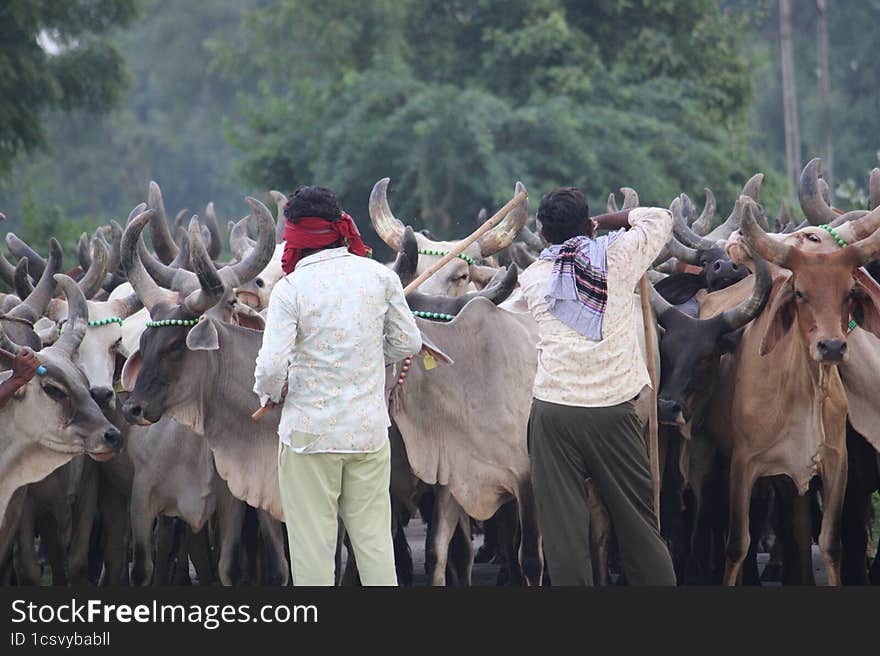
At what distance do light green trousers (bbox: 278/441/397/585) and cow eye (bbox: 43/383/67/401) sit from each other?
5.28ft

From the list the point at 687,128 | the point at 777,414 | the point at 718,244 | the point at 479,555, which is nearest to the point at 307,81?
the point at 687,128

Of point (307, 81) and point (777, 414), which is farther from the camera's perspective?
point (307, 81)

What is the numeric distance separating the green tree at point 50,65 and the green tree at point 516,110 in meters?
2.19

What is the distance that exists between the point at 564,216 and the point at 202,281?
198 cm

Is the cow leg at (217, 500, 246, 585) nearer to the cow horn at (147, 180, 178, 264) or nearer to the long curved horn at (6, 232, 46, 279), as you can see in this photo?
the cow horn at (147, 180, 178, 264)

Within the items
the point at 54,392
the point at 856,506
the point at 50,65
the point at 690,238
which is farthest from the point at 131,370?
the point at 50,65

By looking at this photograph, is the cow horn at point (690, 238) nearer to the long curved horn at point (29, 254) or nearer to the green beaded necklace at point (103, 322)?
the green beaded necklace at point (103, 322)

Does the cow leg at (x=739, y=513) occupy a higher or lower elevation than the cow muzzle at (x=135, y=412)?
lower

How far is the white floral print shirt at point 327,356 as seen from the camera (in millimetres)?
5246

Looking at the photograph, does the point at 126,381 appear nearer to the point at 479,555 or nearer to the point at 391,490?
the point at 391,490

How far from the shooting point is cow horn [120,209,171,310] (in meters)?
7.00

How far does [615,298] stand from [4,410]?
280cm

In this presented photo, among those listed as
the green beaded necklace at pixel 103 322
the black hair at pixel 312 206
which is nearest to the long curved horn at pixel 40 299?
the green beaded necklace at pixel 103 322

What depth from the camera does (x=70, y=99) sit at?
2000 centimetres
